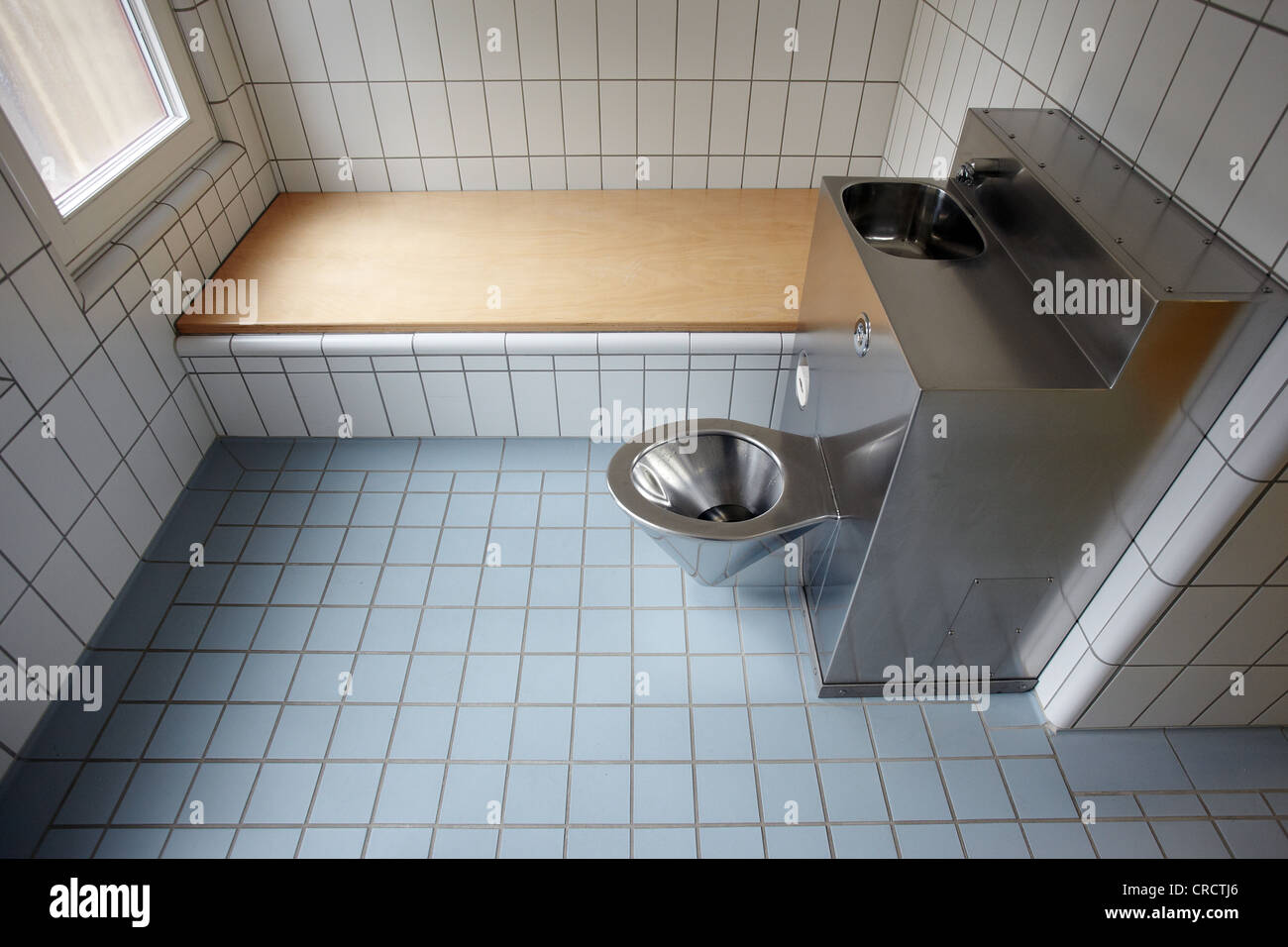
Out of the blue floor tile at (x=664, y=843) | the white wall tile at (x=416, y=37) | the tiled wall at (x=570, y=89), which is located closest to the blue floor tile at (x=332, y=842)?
the blue floor tile at (x=664, y=843)

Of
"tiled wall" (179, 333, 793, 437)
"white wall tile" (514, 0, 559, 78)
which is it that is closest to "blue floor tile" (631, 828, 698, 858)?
"tiled wall" (179, 333, 793, 437)

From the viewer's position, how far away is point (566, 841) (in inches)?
59.9

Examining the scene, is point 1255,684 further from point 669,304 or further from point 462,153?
point 462,153

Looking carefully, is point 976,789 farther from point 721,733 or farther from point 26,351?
point 26,351

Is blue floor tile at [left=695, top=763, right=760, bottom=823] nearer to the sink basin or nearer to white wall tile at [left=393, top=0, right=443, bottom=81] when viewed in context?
the sink basin

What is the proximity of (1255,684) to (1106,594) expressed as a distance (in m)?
0.45

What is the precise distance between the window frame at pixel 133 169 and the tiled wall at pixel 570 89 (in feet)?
1.01

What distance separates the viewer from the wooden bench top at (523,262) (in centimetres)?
220

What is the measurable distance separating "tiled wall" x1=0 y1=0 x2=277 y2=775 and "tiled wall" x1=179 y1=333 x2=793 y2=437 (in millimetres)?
192

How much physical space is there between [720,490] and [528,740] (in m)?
0.76

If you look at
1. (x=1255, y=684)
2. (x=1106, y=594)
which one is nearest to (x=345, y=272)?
(x=1106, y=594)

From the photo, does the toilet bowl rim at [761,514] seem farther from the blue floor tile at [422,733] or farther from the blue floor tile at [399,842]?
the blue floor tile at [399,842]

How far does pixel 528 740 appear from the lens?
169 centimetres
